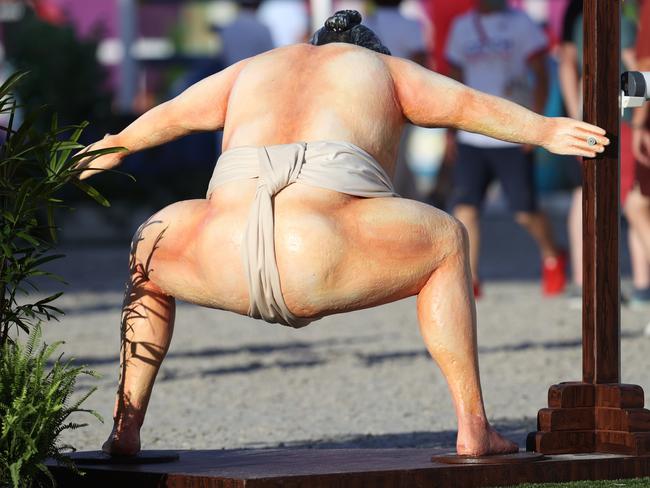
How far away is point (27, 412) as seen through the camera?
148 inches

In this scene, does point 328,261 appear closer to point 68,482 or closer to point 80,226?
point 68,482

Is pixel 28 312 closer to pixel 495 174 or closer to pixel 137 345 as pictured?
pixel 137 345

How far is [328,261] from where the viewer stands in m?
4.02

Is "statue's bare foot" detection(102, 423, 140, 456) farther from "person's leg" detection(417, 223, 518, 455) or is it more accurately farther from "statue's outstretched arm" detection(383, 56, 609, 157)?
"statue's outstretched arm" detection(383, 56, 609, 157)

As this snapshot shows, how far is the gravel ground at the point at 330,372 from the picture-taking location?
597cm

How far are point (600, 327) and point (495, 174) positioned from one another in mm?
5852

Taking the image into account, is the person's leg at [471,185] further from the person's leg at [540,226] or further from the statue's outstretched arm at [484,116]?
the statue's outstretched arm at [484,116]

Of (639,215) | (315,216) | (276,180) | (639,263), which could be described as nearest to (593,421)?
(315,216)

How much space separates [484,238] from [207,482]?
39.9ft

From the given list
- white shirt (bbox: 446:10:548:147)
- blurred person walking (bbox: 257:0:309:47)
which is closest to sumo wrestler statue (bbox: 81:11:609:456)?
white shirt (bbox: 446:10:548:147)

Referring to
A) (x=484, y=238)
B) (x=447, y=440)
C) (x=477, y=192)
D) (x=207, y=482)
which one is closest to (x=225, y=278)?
(x=207, y=482)

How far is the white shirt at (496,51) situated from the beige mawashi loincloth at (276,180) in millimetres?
6018

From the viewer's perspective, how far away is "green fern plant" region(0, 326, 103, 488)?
3.75 metres

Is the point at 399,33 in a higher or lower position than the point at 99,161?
higher
